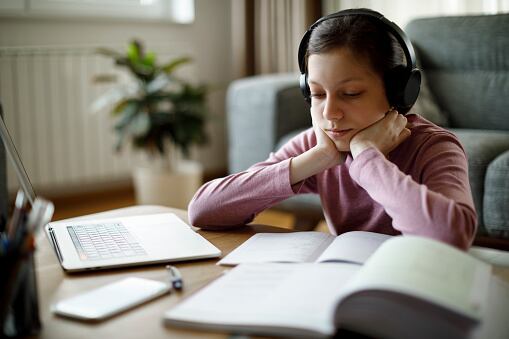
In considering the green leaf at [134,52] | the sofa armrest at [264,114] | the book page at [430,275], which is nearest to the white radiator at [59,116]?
the green leaf at [134,52]

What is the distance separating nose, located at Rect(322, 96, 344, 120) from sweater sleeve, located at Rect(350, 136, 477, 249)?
0.26 feet

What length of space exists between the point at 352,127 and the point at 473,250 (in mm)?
433

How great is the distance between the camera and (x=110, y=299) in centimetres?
78

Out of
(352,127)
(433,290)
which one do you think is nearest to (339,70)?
(352,127)

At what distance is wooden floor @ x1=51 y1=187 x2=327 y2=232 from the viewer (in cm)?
318

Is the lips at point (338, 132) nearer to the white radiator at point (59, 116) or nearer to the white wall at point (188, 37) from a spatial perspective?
the white radiator at point (59, 116)

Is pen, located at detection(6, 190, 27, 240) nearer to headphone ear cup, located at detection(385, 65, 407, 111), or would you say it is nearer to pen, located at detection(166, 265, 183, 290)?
pen, located at detection(166, 265, 183, 290)

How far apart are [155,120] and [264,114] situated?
738mm

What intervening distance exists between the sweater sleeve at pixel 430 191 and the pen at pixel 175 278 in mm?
326

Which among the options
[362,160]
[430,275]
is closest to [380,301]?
[430,275]

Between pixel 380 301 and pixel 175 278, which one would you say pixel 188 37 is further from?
pixel 380 301

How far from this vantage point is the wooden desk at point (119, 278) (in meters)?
0.69

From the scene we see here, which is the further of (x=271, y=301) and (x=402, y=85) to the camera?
(x=402, y=85)

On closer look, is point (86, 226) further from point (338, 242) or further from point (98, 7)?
point (98, 7)
